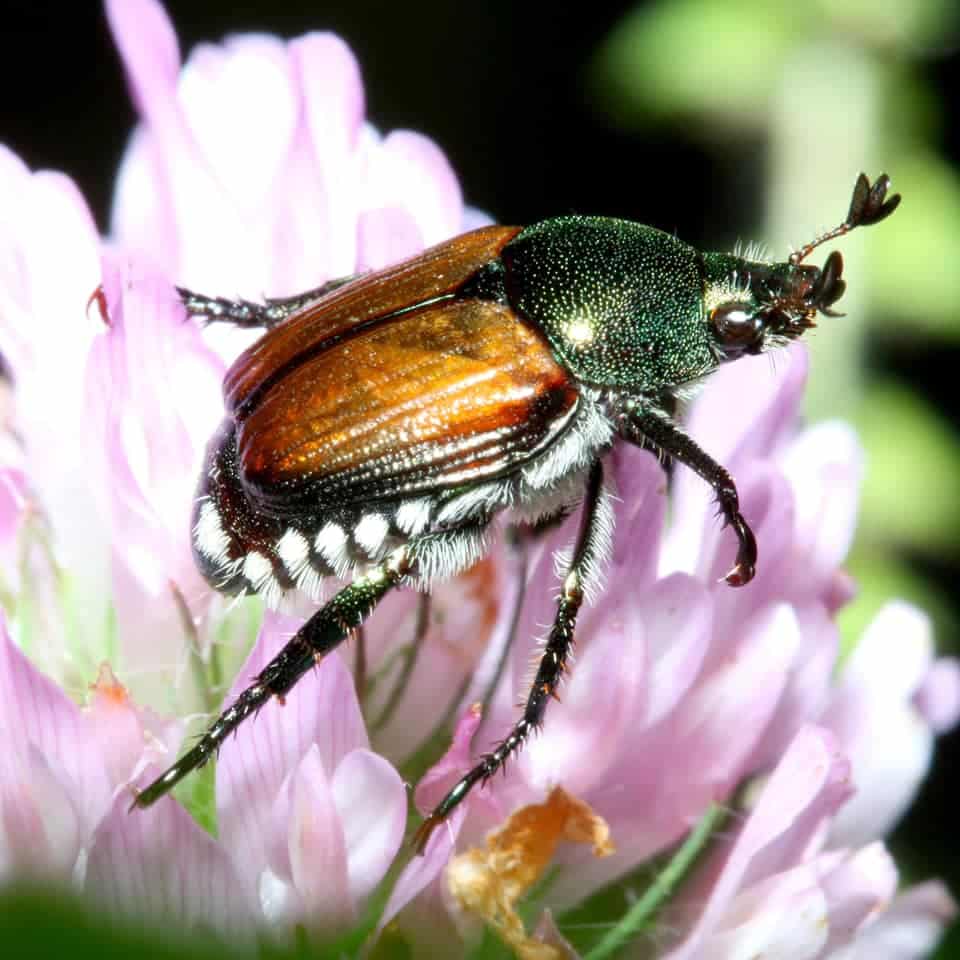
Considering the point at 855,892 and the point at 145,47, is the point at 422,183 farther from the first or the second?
the point at 855,892

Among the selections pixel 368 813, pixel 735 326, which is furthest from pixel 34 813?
pixel 735 326

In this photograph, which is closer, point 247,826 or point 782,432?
point 247,826

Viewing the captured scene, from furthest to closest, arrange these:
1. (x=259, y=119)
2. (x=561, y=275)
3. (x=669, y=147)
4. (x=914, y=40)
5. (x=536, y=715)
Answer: (x=669, y=147) < (x=914, y=40) < (x=259, y=119) < (x=561, y=275) < (x=536, y=715)

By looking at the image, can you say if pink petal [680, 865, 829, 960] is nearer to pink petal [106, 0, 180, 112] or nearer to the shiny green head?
the shiny green head

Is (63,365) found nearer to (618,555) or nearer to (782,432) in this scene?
(618,555)

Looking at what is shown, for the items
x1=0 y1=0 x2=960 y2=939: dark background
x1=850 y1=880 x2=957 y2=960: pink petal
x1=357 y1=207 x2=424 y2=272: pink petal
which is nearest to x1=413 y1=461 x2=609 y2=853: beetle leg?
x1=357 y1=207 x2=424 y2=272: pink petal

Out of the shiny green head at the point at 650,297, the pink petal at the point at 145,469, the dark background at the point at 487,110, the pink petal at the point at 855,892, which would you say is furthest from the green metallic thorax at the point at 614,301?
the dark background at the point at 487,110

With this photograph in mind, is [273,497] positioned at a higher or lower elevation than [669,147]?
lower

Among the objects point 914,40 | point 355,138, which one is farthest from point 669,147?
point 355,138
